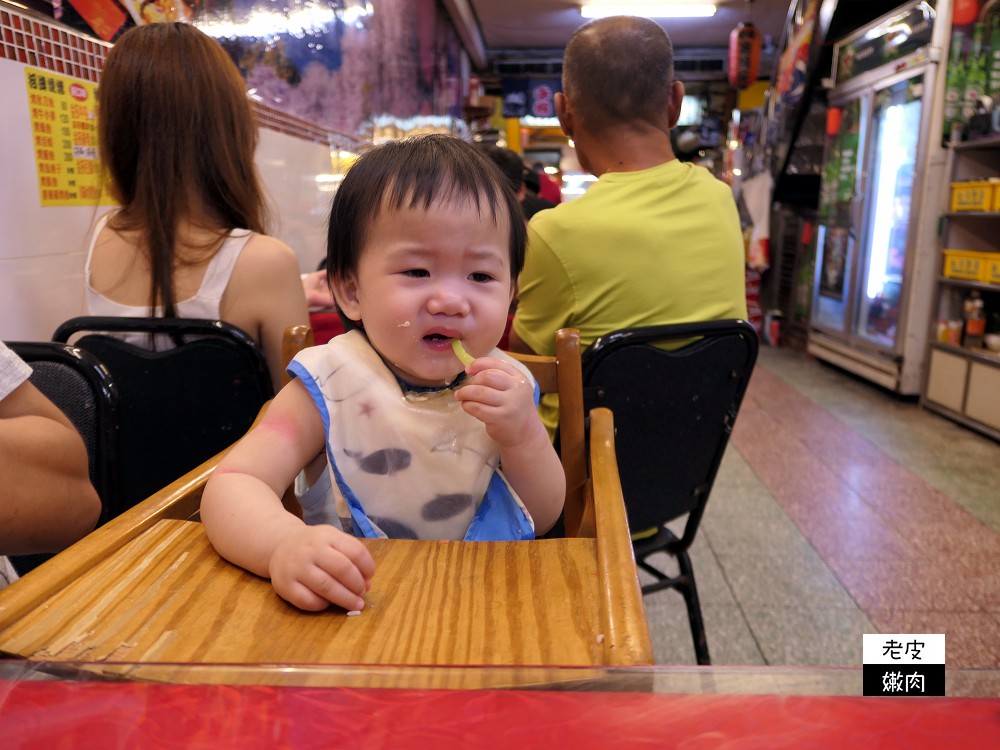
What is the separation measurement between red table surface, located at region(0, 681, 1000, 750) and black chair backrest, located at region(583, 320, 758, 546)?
3.38ft

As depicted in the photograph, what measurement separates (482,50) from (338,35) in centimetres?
776

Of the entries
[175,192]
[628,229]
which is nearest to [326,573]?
[628,229]

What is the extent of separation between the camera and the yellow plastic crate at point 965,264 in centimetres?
421

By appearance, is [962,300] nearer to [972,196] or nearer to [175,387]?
[972,196]

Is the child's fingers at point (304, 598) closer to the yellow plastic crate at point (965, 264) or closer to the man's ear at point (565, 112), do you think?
the man's ear at point (565, 112)

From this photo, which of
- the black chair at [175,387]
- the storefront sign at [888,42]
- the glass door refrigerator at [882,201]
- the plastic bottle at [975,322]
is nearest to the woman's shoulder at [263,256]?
the black chair at [175,387]

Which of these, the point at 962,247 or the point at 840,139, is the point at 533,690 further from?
the point at 840,139

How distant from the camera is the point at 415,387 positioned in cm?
103

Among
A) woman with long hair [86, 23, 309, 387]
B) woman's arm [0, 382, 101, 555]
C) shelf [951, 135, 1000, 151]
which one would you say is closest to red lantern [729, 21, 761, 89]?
shelf [951, 135, 1000, 151]

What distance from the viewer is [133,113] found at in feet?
5.23

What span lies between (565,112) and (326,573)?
1585mm

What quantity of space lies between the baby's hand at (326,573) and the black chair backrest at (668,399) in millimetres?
835

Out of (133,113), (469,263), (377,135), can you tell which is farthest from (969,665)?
(377,135)

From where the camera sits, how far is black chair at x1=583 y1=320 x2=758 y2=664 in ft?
4.62
